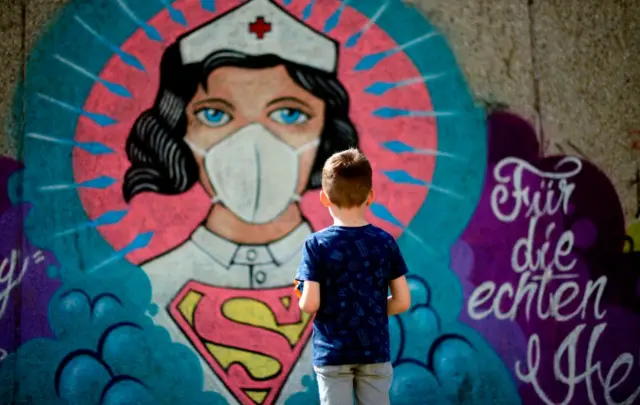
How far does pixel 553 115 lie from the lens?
4547mm

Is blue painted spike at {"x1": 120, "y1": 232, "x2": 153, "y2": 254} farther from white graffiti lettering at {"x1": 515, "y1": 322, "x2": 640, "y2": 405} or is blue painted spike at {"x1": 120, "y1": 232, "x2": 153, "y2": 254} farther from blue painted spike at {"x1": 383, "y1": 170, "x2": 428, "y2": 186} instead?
white graffiti lettering at {"x1": 515, "y1": 322, "x2": 640, "y2": 405}

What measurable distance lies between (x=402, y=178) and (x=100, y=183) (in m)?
1.85

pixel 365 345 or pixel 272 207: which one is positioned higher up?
pixel 272 207

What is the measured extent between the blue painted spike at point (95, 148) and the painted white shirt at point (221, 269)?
2.40ft

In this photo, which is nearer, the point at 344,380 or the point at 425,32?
the point at 344,380

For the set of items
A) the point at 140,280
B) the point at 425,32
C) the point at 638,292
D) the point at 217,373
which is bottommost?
the point at 217,373

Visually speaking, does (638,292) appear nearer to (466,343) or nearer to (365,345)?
(466,343)

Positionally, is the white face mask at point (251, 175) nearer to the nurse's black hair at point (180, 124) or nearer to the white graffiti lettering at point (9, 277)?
the nurse's black hair at point (180, 124)

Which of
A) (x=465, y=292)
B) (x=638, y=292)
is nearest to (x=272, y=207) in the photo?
(x=465, y=292)

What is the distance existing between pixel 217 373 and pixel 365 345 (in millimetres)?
1904

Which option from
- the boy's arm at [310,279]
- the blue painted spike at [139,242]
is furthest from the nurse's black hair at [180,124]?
the boy's arm at [310,279]

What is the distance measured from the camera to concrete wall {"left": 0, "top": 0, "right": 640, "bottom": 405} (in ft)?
14.1

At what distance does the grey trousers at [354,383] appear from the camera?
8.70 ft

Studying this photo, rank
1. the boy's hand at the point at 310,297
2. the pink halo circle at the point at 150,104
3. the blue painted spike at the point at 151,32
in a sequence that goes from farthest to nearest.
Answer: the blue painted spike at the point at 151,32 → the pink halo circle at the point at 150,104 → the boy's hand at the point at 310,297
